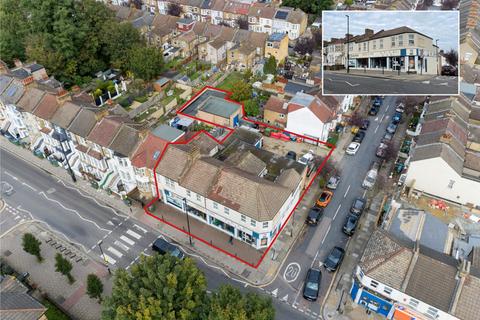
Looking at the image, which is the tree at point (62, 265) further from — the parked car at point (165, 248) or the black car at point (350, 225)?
the black car at point (350, 225)

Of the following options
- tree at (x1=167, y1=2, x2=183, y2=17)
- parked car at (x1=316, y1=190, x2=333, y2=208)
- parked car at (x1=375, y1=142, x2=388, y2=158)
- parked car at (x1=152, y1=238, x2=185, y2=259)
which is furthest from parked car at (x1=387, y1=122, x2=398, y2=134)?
tree at (x1=167, y1=2, x2=183, y2=17)

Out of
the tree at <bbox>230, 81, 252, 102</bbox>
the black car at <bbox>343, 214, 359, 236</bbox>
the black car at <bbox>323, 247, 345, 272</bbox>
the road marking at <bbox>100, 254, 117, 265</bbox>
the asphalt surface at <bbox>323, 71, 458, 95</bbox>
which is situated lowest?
the black car at <bbox>323, 247, 345, 272</bbox>

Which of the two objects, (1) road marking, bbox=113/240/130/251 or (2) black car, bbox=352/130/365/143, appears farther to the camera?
(2) black car, bbox=352/130/365/143

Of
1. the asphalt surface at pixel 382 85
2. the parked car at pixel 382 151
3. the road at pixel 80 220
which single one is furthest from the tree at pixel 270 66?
the road at pixel 80 220

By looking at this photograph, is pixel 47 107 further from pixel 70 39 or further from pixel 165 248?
pixel 165 248

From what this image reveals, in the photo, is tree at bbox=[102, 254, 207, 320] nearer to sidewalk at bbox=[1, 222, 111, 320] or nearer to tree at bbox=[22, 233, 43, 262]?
sidewalk at bbox=[1, 222, 111, 320]

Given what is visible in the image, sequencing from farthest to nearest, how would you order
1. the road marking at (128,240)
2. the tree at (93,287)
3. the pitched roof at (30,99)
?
the pitched roof at (30,99) < the road marking at (128,240) < the tree at (93,287)

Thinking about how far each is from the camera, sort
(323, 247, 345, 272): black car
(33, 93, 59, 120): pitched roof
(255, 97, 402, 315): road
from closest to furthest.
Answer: (255, 97, 402, 315): road < (323, 247, 345, 272): black car < (33, 93, 59, 120): pitched roof
